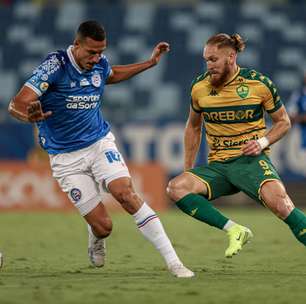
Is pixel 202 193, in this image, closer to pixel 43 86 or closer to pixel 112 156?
pixel 112 156

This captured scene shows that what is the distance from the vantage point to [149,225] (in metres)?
7.93

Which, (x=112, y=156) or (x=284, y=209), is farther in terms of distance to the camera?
(x=112, y=156)

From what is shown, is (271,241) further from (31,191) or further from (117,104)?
(117,104)

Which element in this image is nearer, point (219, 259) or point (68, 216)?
point (219, 259)

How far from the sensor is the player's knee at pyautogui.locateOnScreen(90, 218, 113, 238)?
8.73 meters

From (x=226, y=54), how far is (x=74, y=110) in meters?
1.41

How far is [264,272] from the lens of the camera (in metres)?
8.38

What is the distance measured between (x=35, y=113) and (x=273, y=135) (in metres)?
2.14

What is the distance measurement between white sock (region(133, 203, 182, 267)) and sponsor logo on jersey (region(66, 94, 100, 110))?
3.57ft

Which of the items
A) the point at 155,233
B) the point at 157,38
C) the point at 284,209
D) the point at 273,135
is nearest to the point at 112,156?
the point at 155,233

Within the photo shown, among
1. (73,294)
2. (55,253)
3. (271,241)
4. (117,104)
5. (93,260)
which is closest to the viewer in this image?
(73,294)

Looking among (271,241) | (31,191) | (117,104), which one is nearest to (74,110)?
(271,241)

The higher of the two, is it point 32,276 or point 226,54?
point 226,54

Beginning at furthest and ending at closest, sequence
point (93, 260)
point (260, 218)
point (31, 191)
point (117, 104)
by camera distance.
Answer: point (117, 104) < point (31, 191) < point (260, 218) < point (93, 260)
